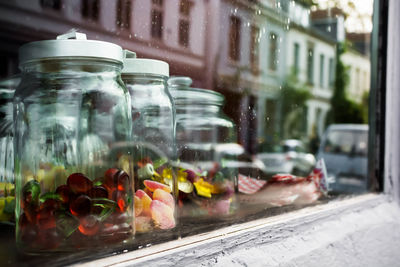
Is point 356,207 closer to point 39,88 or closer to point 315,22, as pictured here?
point 39,88

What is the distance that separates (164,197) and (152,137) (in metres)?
0.13

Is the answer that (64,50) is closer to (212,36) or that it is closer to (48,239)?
(48,239)

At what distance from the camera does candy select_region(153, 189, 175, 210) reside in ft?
2.68

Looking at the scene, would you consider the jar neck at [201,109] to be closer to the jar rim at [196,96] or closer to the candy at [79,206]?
the jar rim at [196,96]

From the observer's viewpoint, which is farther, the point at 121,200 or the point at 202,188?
the point at 202,188

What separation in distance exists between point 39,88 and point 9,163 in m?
0.26

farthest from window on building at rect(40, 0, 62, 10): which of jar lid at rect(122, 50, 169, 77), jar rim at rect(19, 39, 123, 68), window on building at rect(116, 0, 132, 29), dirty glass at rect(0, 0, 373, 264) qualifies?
jar rim at rect(19, 39, 123, 68)

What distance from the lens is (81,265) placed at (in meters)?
0.60

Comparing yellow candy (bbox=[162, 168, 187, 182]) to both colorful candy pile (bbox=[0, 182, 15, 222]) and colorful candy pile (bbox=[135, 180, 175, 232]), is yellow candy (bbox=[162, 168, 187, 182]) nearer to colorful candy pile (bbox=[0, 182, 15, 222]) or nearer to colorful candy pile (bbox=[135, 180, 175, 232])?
colorful candy pile (bbox=[135, 180, 175, 232])

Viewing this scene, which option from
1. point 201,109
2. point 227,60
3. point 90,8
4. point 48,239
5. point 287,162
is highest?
point 90,8

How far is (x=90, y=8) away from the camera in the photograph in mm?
1636

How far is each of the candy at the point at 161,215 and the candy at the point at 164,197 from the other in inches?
0.4

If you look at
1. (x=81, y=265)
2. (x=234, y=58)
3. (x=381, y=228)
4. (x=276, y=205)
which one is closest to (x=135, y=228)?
(x=81, y=265)

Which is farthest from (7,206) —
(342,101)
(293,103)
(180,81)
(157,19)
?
(342,101)
